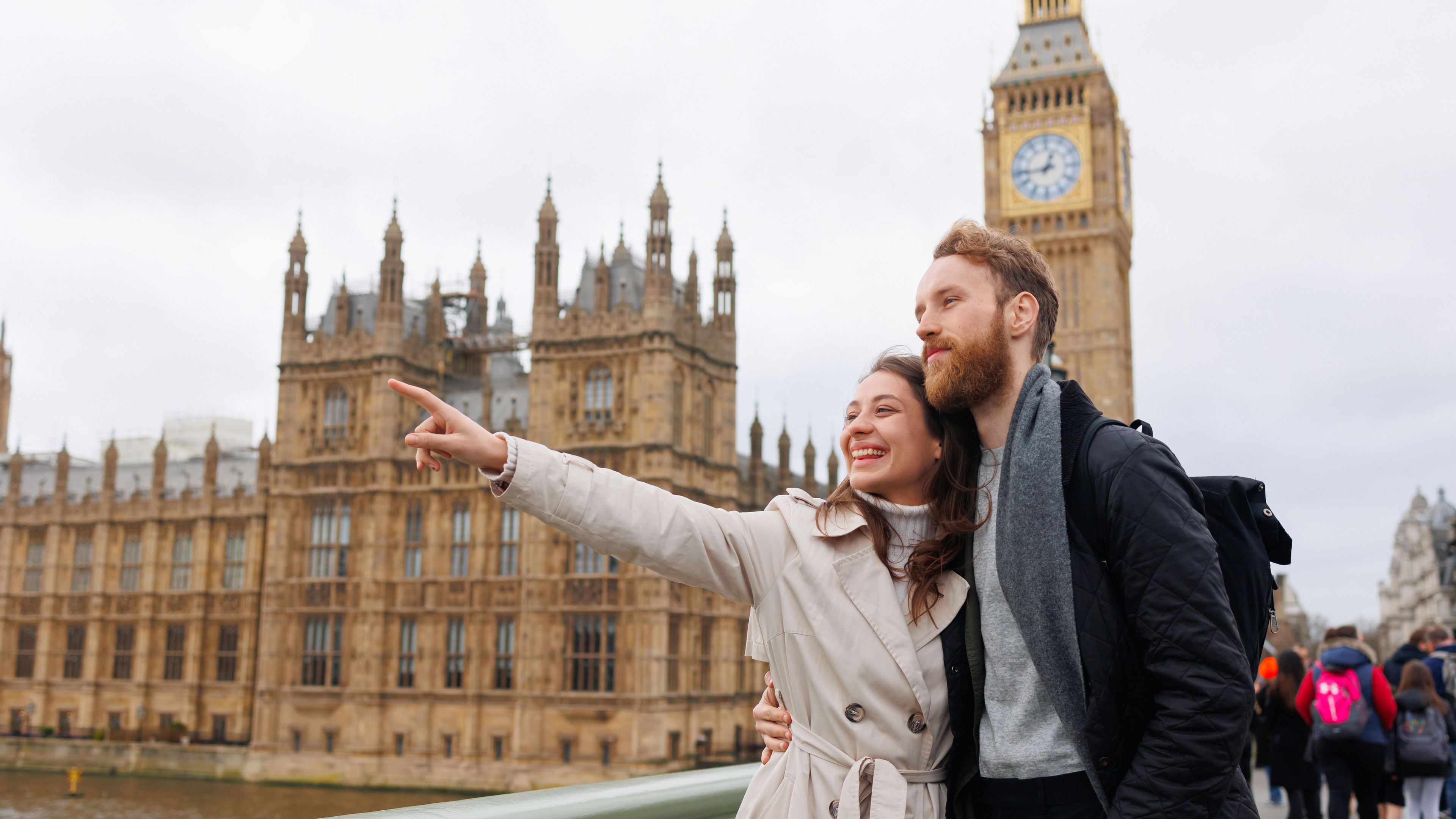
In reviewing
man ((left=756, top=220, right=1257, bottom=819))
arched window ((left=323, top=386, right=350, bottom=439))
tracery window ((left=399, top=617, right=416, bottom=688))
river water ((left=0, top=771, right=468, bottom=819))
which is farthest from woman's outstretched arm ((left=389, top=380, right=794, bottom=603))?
arched window ((left=323, top=386, right=350, bottom=439))

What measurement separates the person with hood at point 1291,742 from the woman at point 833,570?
7.80 metres

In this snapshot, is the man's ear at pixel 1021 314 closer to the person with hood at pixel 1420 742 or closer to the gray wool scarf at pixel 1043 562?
the gray wool scarf at pixel 1043 562

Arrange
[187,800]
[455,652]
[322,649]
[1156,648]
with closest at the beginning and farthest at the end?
[1156,648], [187,800], [455,652], [322,649]

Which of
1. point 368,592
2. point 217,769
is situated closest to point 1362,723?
point 368,592

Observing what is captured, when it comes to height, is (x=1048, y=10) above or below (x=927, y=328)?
above

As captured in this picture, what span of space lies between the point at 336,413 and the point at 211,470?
7.02 metres

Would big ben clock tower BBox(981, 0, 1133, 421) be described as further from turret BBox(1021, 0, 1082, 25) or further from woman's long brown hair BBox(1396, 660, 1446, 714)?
woman's long brown hair BBox(1396, 660, 1446, 714)

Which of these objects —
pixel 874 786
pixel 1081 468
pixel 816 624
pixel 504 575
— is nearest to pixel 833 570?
pixel 816 624

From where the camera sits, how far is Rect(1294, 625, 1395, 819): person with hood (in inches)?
306

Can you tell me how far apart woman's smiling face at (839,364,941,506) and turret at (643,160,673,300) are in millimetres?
28727

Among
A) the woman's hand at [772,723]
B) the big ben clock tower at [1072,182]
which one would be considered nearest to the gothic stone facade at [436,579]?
the big ben clock tower at [1072,182]

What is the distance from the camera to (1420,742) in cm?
786

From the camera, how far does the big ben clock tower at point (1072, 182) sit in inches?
1672

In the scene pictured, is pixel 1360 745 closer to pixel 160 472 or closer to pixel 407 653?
pixel 407 653
